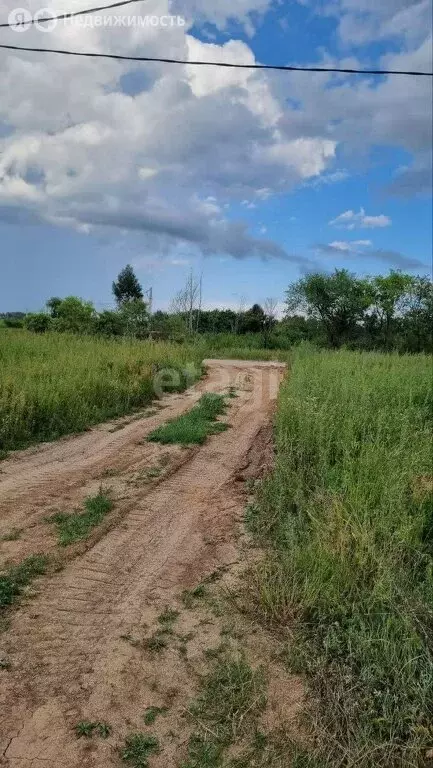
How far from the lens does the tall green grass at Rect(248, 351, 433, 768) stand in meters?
2.44

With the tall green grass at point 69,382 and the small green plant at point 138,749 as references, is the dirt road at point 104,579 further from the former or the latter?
the tall green grass at point 69,382

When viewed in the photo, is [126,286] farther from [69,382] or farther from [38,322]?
[69,382]

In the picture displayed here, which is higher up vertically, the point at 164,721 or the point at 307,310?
the point at 307,310

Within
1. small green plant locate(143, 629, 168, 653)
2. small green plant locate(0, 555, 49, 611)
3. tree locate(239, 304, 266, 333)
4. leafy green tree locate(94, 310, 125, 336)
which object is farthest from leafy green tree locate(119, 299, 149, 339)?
small green plant locate(143, 629, 168, 653)

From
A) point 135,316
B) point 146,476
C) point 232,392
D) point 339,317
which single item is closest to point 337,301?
point 339,317

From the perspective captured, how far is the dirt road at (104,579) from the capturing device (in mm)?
2402

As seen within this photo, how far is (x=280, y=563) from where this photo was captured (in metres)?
3.57

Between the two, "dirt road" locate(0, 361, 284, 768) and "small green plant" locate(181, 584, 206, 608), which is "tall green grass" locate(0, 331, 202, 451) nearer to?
"dirt road" locate(0, 361, 284, 768)

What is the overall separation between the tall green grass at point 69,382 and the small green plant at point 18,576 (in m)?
2.95

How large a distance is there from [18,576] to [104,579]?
54 cm

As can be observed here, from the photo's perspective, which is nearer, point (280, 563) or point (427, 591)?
point (427, 591)

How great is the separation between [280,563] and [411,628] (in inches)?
36.4

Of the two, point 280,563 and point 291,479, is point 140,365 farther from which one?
point 280,563

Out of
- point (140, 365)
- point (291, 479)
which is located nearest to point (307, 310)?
point (140, 365)
